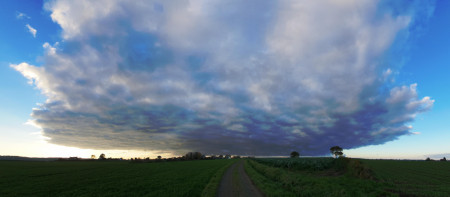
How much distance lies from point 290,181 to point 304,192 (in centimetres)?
587

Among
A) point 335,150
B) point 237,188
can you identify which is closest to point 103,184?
point 237,188

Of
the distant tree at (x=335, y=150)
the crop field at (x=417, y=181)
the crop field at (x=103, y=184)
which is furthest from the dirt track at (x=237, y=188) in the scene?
the distant tree at (x=335, y=150)

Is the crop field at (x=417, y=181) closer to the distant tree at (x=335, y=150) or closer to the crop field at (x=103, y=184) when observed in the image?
the crop field at (x=103, y=184)

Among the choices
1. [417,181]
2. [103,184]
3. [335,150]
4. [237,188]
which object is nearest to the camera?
[237,188]

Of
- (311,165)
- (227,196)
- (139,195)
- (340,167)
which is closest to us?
(227,196)

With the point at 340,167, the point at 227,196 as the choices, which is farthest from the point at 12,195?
the point at 340,167

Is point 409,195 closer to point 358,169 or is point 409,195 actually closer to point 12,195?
point 358,169

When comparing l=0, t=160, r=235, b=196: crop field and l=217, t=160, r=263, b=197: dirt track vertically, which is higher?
l=217, t=160, r=263, b=197: dirt track

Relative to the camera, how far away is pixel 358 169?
3425 cm

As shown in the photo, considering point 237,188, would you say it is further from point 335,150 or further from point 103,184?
point 335,150

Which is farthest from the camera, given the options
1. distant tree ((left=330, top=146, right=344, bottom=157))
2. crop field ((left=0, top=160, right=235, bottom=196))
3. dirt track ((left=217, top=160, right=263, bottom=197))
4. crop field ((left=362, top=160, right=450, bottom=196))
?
distant tree ((left=330, top=146, right=344, bottom=157))

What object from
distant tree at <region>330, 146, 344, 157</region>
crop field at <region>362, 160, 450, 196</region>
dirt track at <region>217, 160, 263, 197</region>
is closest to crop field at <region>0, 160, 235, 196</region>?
dirt track at <region>217, 160, 263, 197</region>

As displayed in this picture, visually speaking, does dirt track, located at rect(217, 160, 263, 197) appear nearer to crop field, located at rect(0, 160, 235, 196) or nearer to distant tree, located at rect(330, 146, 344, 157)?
crop field, located at rect(0, 160, 235, 196)

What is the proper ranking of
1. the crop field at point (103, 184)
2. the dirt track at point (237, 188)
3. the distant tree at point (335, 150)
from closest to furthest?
the dirt track at point (237, 188) < the crop field at point (103, 184) < the distant tree at point (335, 150)
